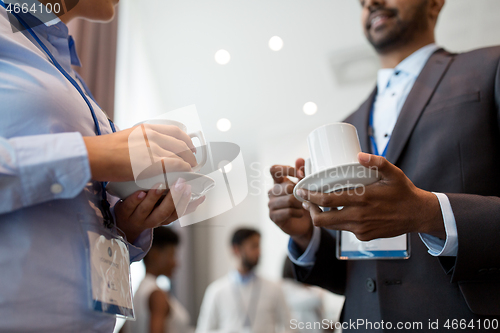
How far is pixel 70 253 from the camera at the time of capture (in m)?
0.46

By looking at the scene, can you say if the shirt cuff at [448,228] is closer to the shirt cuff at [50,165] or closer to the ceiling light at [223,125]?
the ceiling light at [223,125]

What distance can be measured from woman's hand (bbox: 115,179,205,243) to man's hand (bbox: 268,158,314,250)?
0.29 meters

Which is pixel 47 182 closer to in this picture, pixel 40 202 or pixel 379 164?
pixel 40 202

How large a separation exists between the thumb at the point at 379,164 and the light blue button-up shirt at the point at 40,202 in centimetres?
39

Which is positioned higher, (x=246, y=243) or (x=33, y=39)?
(x=33, y=39)

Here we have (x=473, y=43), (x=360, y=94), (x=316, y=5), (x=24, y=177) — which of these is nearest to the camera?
(x=24, y=177)

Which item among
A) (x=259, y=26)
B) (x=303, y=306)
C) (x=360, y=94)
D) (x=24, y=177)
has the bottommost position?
(x=303, y=306)

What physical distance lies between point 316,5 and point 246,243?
1995mm

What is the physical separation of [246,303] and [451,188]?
2399mm

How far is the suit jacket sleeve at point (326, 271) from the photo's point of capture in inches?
39.8

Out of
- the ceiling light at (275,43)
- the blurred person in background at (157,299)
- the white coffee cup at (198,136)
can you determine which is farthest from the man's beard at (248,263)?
the white coffee cup at (198,136)

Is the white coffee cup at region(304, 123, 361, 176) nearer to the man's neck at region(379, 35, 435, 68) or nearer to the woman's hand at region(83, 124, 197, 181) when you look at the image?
the woman's hand at region(83, 124, 197, 181)

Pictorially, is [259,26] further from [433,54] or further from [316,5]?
[433,54]

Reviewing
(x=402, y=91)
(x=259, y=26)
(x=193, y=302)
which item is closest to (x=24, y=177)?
(x=402, y=91)
